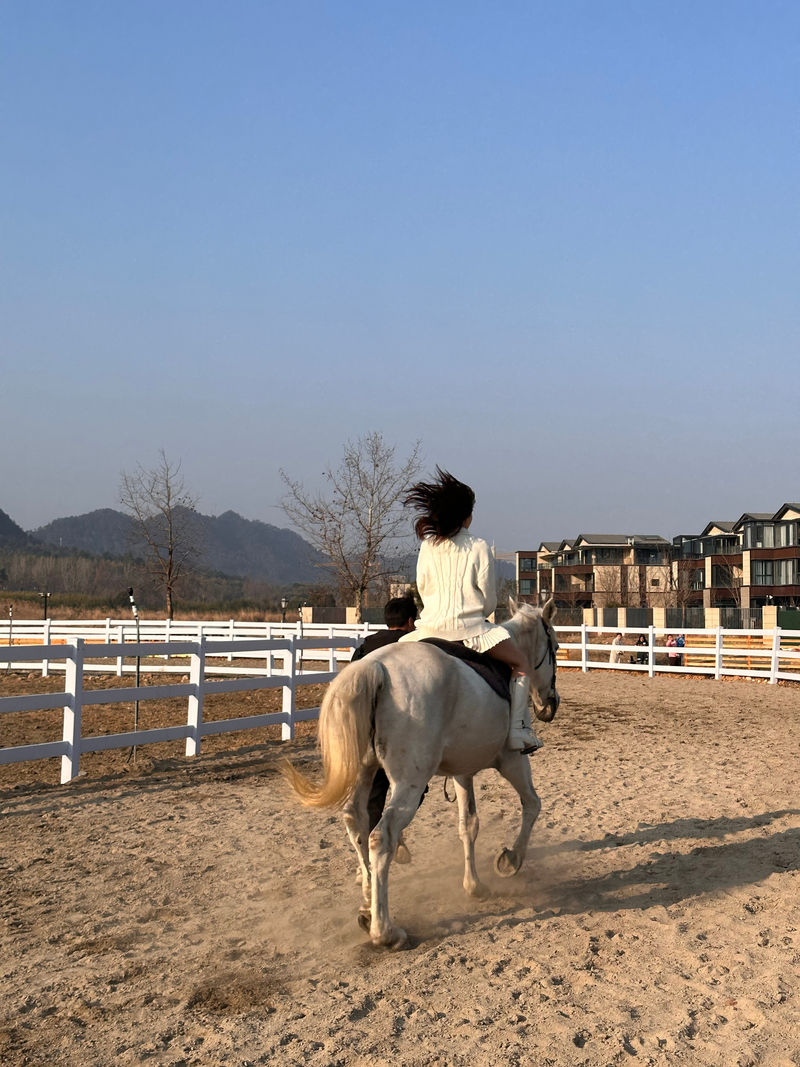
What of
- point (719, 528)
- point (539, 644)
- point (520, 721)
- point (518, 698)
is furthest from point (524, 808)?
point (719, 528)

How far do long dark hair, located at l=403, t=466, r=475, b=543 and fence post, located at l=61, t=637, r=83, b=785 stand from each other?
5254mm

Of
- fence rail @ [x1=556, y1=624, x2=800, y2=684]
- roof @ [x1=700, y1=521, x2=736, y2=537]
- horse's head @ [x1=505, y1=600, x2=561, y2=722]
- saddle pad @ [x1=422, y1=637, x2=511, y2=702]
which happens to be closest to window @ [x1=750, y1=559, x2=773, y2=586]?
roof @ [x1=700, y1=521, x2=736, y2=537]

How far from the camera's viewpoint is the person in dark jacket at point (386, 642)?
5.39 metres

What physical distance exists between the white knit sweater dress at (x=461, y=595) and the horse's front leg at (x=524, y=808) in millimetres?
779

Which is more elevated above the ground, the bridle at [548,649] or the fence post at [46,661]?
the bridle at [548,649]

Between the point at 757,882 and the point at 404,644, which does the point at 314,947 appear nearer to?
the point at 404,644

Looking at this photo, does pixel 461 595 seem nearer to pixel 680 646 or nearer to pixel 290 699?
pixel 290 699

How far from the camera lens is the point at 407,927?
202 inches

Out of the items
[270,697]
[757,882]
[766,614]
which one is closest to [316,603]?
[766,614]

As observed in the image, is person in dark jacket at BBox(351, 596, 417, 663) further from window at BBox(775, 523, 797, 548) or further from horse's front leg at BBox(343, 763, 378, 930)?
window at BBox(775, 523, 797, 548)

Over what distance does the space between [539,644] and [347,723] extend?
79.9 inches

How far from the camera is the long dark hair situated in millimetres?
5680

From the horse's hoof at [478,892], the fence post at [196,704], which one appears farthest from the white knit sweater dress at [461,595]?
the fence post at [196,704]

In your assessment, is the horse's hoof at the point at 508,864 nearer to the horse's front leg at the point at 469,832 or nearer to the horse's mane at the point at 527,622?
the horse's front leg at the point at 469,832
